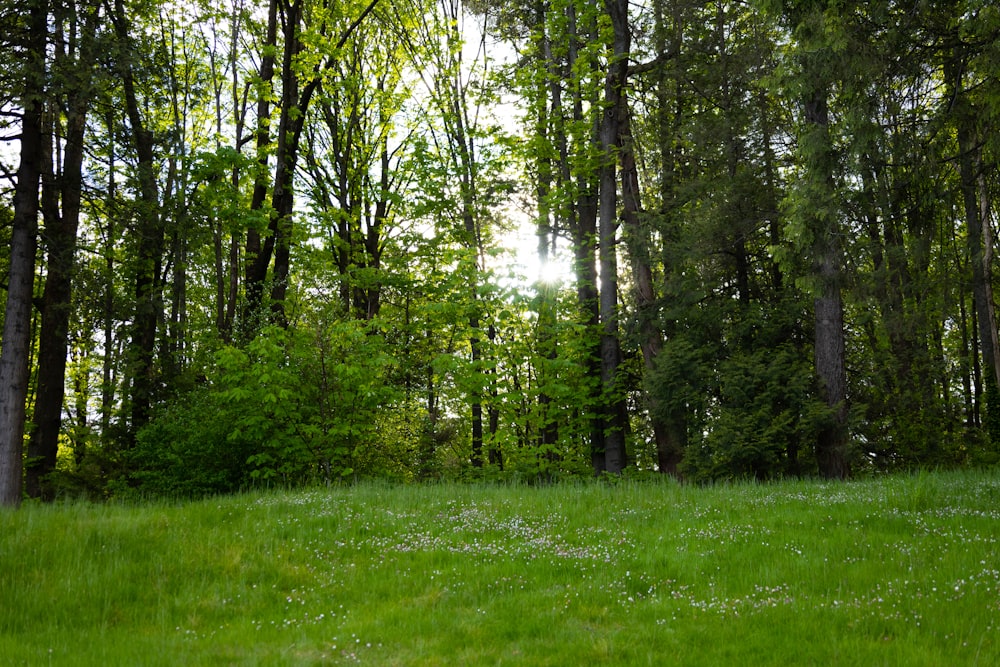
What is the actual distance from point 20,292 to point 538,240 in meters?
15.0

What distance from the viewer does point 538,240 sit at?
2281 cm

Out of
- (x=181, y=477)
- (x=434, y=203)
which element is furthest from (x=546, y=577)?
(x=434, y=203)

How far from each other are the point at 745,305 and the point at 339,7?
15.7 meters

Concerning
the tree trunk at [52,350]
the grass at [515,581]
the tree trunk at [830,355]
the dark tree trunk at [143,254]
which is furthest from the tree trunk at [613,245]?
the tree trunk at [52,350]

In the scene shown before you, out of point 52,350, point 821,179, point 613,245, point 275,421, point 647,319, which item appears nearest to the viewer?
point 821,179

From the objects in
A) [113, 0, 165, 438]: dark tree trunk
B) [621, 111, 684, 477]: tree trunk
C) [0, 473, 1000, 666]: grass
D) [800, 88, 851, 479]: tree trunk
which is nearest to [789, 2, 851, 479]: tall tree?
[800, 88, 851, 479]: tree trunk

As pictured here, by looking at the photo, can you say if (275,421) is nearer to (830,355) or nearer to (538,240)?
(830,355)

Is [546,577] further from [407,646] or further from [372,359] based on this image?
[372,359]

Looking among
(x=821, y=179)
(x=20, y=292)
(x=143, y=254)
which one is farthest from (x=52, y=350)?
(x=821, y=179)

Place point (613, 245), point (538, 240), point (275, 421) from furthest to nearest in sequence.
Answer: point (538, 240)
point (613, 245)
point (275, 421)

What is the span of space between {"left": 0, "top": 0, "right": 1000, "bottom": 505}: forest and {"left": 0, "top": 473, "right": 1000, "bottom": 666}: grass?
3752 millimetres

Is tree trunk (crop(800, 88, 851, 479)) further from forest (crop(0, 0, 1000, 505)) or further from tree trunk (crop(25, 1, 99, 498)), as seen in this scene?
tree trunk (crop(25, 1, 99, 498))

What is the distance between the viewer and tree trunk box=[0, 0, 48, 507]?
35.6 ft

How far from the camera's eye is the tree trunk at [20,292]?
10.8 m
